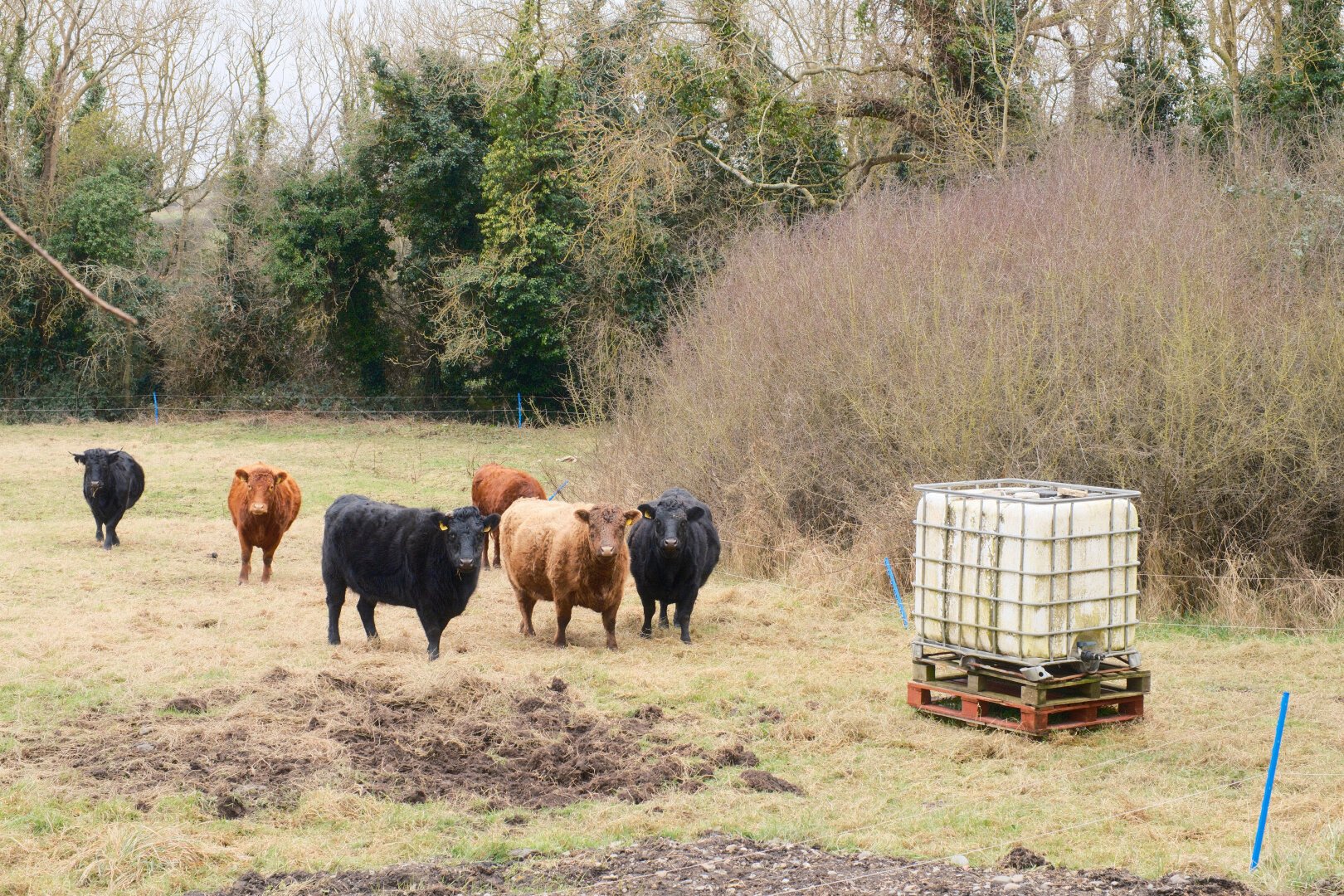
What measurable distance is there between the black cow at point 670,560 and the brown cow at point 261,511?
431cm

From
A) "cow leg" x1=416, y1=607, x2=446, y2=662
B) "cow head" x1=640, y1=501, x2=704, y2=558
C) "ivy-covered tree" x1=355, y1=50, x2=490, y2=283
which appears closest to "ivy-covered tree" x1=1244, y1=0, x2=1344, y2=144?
"cow head" x1=640, y1=501, x2=704, y2=558

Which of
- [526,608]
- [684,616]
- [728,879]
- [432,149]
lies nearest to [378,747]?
[728,879]

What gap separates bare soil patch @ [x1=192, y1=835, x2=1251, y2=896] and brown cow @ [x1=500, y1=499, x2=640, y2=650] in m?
4.69

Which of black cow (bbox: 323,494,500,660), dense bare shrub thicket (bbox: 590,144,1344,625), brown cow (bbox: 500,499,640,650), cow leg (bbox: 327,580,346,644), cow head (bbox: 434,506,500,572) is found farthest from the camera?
dense bare shrub thicket (bbox: 590,144,1344,625)

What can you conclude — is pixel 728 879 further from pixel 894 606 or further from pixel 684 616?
pixel 894 606

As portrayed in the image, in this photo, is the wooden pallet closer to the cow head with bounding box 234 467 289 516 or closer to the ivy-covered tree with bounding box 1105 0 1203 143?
the cow head with bounding box 234 467 289 516

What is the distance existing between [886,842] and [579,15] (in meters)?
24.3

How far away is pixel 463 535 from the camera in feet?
31.7

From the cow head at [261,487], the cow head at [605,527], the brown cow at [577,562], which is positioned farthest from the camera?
the cow head at [261,487]

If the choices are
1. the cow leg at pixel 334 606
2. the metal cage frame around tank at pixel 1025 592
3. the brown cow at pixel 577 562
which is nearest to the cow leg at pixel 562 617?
the brown cow at pixel 577 562

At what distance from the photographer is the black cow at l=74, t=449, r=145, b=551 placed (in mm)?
15289

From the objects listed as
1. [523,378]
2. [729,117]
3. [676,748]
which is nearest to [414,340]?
[523,378]

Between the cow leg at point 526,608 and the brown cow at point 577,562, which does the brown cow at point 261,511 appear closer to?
the cow leg at point 526,608

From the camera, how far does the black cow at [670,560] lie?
10.6 metres
